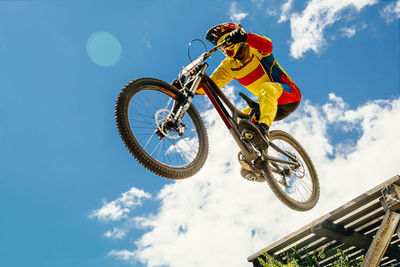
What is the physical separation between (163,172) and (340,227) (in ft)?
8.88

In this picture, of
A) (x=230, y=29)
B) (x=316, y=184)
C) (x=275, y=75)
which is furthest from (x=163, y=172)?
(x=316, y=184)

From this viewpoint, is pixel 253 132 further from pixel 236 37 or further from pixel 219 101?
pixel 236 37

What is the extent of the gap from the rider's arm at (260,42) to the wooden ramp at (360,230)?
6.64ft

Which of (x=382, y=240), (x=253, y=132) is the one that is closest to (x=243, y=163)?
(x=253, y=132)

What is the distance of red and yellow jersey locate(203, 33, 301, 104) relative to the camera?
14.1 feet

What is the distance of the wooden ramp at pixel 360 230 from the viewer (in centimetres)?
352

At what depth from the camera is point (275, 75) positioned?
4.39 m

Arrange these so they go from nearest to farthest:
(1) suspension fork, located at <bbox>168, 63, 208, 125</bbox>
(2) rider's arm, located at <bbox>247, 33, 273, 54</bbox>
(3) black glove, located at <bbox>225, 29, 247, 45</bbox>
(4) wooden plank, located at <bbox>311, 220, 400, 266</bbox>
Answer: (1) suspension fork, located at <bbox>168, 63, 208, 125</bbox> → (3) black glove, located at <bbox>225, 29, 247, 45</bbox> → (2) rider's arm, located at <bbox>247, 33, 273, 54</bbox> → (4) wooden plank, located at <bbox>311, 220, 400, 266</bbox>

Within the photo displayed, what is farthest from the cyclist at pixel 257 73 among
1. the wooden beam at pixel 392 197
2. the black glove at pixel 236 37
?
the wooden beam at pixel 392 197

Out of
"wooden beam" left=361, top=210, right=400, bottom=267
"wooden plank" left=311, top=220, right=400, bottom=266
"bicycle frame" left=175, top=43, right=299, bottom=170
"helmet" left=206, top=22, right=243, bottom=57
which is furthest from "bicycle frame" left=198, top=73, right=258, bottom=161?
"wooden beam" left=361, top=210, right=400, bottom=267

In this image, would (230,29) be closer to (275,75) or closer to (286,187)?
(275,75)

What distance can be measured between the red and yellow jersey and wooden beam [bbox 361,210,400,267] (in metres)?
1.88

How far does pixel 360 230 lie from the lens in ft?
15.3

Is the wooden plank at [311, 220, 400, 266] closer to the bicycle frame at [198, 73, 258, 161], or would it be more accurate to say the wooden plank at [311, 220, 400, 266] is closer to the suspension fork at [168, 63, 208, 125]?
the bicycle frame at [198, 73, 258, 161]
